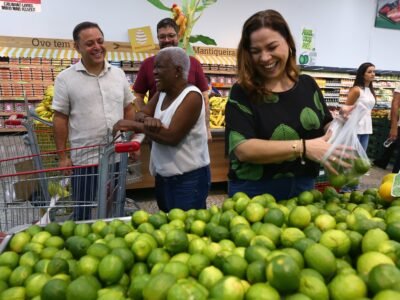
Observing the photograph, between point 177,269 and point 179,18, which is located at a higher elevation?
point 179,18

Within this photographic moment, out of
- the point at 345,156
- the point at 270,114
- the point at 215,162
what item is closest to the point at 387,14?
the point at 215,162

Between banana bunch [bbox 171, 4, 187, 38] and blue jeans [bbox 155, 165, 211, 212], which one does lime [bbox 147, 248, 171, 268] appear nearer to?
blue jeans [bbox 155, 165, 211, 212]

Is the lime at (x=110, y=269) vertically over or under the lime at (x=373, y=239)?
under

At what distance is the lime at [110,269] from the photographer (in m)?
0.92

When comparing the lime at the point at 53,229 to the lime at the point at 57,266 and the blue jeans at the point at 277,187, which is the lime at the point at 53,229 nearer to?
the lime at the point at 57,266

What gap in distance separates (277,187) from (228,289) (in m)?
0.87

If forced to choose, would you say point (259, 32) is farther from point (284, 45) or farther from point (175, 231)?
point (175, 231)

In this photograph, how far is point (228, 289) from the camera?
793mm

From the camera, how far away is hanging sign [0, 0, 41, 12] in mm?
6883

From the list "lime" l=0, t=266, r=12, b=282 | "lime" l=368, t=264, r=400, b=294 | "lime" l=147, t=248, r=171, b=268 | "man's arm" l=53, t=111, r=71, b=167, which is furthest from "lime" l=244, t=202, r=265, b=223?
"man's arm" l=53, t=111, r=71, b=167

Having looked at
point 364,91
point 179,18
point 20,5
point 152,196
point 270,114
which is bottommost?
point 152,196

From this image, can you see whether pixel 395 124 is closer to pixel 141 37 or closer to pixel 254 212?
Result: pixel 141 37

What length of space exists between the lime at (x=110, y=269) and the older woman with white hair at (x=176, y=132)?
3.38ft

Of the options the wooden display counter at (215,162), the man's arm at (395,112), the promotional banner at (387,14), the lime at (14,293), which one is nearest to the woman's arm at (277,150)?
the lime at (14,293)
